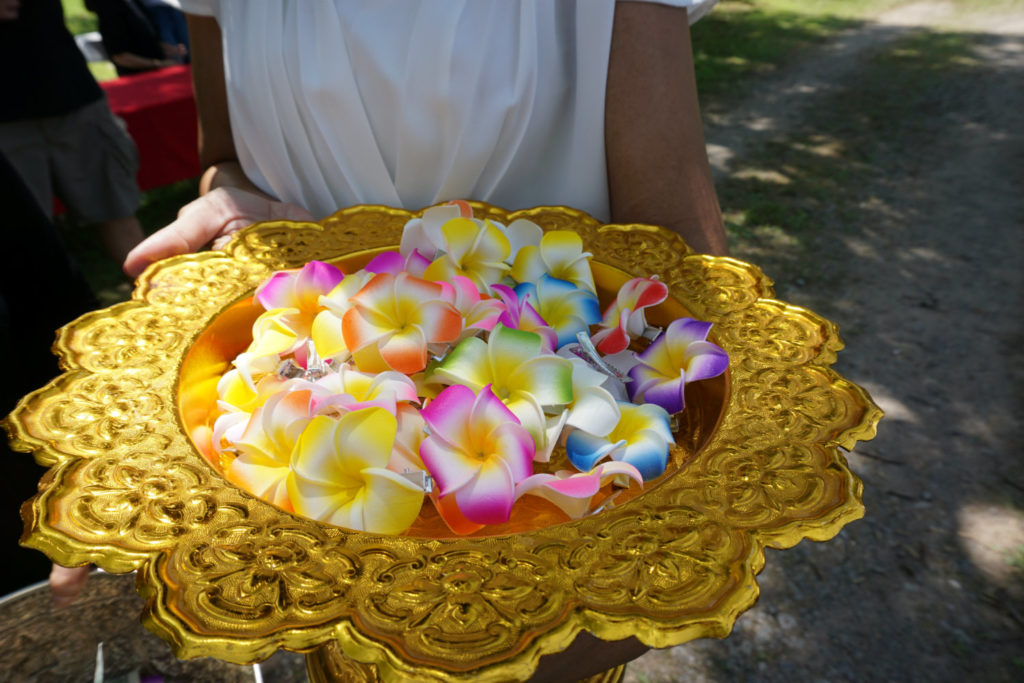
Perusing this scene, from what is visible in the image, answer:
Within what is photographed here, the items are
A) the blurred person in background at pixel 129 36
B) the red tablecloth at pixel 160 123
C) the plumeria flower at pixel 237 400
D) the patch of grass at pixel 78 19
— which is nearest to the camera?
the plumeria flower at pixel 237 400

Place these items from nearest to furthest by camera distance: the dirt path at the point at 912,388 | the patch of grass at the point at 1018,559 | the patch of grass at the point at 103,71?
the dirt path at the point at 912,388
the patch of grass at the point at 1018,559
the patch of grass at the point at 103,71

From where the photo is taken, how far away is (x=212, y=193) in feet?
3.88

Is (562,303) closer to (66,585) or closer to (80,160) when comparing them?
(66,585)

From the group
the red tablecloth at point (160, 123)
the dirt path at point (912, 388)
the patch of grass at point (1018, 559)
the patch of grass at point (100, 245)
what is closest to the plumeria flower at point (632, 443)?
the dirt path at point (912, 388)

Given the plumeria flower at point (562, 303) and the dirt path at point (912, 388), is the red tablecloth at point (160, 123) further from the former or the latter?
the plumeria flower at point (562, 303)

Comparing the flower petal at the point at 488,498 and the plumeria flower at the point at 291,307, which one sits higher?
the plumeria flower at the point at 291,307

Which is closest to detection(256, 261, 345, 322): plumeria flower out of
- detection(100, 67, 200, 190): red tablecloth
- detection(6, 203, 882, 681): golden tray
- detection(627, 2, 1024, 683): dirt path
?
detection(6, 203, 882, 681): golden tray

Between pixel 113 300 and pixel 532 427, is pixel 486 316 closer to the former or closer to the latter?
pixel 532 427

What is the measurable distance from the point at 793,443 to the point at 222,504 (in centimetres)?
53

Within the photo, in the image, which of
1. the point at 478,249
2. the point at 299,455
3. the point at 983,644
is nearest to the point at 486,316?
the point at 478,249

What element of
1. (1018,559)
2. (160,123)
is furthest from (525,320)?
(160,123)

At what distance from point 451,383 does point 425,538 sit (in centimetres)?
18

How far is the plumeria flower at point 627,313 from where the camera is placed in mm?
854

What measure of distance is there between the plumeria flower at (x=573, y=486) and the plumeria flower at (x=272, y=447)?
0.71 ft
